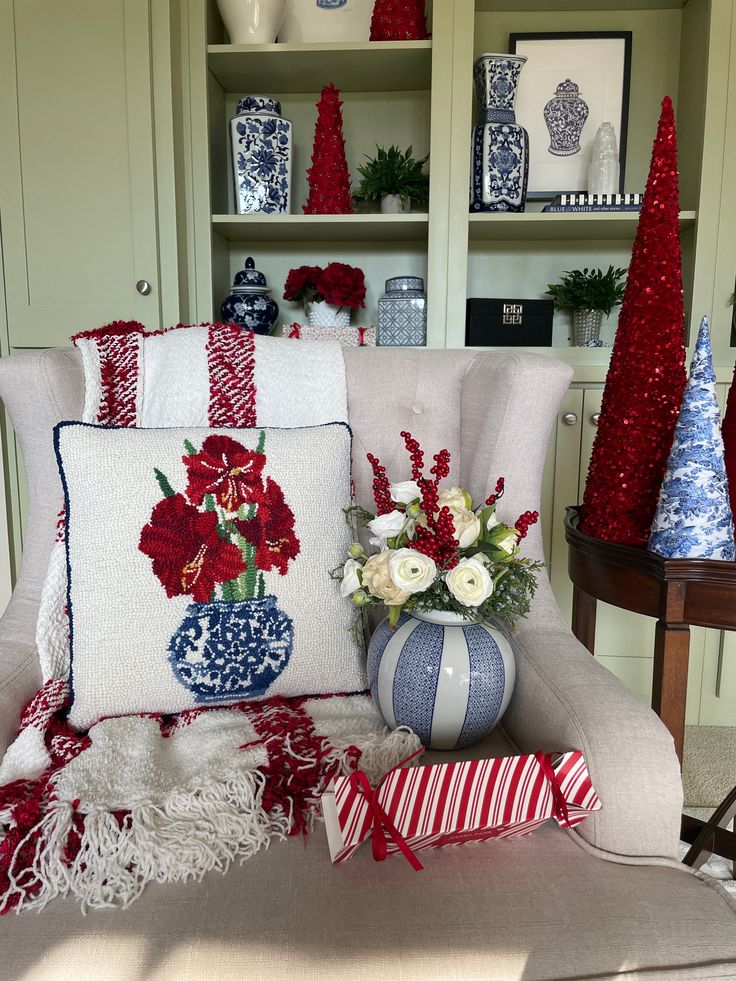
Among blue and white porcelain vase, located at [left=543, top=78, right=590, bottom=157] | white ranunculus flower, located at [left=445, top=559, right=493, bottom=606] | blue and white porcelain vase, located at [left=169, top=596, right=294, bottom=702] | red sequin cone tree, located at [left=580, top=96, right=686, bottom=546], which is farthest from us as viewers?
blue and white porcelain vase, located at [left=543, top=78, right=590, bottom=157]

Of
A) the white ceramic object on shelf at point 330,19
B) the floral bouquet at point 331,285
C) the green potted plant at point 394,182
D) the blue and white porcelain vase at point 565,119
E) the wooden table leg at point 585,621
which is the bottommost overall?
the wooden table leg at point 585,621

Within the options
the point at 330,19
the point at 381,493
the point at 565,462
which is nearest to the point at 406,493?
the point at 381,493

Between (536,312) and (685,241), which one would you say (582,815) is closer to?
(536,312)

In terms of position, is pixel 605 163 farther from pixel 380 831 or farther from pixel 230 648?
pixel 380 831

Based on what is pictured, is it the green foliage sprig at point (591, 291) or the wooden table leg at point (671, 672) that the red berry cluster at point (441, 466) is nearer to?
the wooden table leg at point (671, 672)

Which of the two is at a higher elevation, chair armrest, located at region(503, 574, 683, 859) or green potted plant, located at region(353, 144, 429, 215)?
green potted plant, located at region(353, 144, 429, 215)

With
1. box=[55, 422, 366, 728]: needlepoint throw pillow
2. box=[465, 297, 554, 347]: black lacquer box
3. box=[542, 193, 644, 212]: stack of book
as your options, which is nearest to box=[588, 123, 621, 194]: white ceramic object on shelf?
box=[542, 193, 644, 212]: stack of book

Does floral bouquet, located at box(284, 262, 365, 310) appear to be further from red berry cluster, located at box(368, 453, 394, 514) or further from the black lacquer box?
red berry cluster, located at box(368, 453, 394, 514)

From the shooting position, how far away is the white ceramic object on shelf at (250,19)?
67.6 inches

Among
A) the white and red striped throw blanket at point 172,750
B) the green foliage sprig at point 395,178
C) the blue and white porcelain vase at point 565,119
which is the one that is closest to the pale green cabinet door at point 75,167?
the green foliage sprig at point 395,178

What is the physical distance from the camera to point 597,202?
176 cm

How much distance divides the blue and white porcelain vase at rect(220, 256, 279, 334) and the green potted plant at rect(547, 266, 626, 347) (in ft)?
2.60

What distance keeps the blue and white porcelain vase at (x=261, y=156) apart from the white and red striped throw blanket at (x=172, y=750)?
2.75 feet

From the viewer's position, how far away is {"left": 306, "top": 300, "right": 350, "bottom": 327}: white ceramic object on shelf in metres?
1.84
